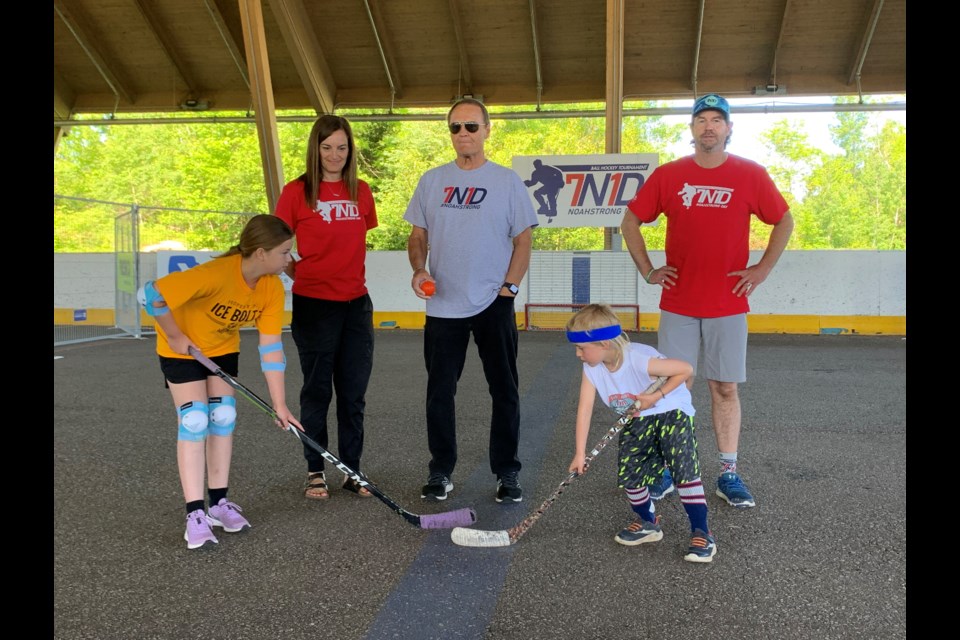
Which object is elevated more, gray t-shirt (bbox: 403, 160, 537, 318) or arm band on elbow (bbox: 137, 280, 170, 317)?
gray t-shirt (bbox: 403, 160, 537, 318)

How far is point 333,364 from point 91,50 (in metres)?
12.8

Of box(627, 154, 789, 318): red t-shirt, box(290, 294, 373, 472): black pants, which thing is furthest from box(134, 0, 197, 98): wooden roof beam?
box(627, 154, 789, 318): red t-shirt

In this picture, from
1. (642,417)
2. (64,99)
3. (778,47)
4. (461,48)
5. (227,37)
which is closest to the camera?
(642,417)

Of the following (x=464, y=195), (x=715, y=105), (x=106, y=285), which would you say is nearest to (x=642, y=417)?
(x=464, y=195)

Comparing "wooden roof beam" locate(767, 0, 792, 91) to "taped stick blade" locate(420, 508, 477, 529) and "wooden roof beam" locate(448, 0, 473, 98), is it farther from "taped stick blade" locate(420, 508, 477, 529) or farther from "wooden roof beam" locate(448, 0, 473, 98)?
"taped stick blade" locate(420, 508, 477, 529)

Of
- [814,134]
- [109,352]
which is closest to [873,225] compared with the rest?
[814,134]

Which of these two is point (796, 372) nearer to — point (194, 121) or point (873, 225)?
point (194, 121)

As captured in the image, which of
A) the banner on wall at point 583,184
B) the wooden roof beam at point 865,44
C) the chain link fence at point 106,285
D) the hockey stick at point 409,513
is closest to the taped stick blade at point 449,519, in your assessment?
the hockey stick at point 409,513

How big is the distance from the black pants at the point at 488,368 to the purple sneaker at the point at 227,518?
3.02ft

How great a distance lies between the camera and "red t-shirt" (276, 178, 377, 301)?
3.42 meters

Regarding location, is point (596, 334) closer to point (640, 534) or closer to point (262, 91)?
point (640, 534)

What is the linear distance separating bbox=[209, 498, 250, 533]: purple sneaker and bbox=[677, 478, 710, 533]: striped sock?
5.85ft

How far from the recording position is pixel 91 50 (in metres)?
13.4

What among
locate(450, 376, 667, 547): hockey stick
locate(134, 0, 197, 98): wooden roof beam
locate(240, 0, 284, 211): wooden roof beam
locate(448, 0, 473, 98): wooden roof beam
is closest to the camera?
locate(450, 376, 667, 547): hockey stick
